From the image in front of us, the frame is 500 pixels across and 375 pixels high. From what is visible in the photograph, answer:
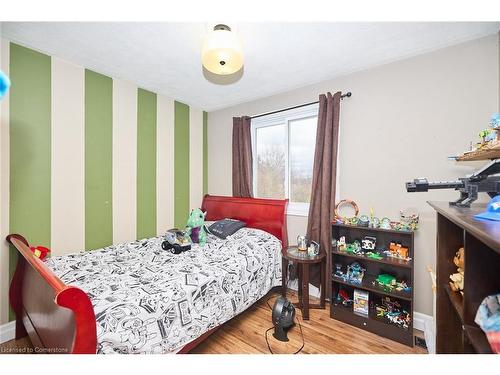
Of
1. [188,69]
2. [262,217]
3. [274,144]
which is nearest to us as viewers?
[188,69]

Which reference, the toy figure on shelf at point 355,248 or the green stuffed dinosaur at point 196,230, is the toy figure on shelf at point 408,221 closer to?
the toy figure on shelf at point 355,248

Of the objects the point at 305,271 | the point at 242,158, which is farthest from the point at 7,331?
the point at 242,158

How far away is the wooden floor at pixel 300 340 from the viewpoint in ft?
5.62

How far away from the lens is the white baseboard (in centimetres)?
180

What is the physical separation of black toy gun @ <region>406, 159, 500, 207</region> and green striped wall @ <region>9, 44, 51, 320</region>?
111 inches

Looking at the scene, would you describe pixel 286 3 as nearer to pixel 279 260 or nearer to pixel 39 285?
pixel 39 285

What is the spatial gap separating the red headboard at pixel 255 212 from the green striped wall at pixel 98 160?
52.9 inches

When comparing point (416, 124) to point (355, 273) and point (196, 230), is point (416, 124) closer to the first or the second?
point (355, 273)

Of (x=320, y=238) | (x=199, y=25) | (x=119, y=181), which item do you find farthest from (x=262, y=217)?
(x=199, y=25)

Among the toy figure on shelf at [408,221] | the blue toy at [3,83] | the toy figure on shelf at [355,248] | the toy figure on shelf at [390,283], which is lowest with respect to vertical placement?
the toy figure on shelf at [390,283]

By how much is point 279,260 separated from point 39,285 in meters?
2.03

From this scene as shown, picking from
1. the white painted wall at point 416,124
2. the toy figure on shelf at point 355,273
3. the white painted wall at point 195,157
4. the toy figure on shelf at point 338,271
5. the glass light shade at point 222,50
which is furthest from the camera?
the white painted wall at point 195,157

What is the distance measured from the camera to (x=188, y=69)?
230 cm

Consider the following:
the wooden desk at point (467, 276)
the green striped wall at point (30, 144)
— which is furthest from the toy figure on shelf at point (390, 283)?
the green striped wall at point (30, 144)
